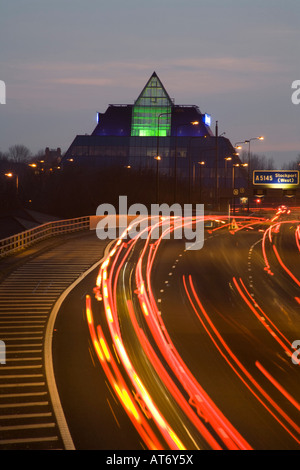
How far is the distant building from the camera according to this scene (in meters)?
138

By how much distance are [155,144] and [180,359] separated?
126m

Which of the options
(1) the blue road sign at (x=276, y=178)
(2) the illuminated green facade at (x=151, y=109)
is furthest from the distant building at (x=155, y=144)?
(1) the blue road sign at (x=276, y=178)

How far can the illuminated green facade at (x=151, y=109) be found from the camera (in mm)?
144875

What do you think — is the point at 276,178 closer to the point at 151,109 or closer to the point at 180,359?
the point at 180,359

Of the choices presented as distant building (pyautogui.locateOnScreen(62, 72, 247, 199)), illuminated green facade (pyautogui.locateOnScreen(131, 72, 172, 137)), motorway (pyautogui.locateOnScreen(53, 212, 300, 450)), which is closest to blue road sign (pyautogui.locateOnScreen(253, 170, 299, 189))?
motorway (pyautogui.locateOnScreen(53, 212, 300, 450))

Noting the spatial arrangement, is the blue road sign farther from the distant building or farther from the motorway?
the distant building

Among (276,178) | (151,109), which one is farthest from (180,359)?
(151,109)

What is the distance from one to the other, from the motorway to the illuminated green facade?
11108 cm

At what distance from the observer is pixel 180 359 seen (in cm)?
1755

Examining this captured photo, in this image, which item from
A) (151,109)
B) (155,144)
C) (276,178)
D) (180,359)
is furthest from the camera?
(151,109)

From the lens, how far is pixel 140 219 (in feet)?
220

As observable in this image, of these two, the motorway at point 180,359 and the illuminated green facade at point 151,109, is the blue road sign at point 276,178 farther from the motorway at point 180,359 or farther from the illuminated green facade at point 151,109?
the illuminated green facade at point 151,109

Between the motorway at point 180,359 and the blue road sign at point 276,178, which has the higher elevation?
the blue road sign at point 276,178
